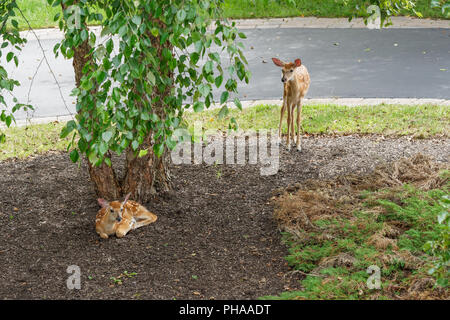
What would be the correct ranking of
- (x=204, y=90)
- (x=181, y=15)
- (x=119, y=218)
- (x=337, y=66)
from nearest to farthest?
(x=181, y=15)
(x=204, y=90)
(x=119, y=218)
(x=337, y=66)

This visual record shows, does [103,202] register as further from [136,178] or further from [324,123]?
[324,123]

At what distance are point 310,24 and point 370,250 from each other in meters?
10.8

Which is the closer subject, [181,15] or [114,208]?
[181,15]

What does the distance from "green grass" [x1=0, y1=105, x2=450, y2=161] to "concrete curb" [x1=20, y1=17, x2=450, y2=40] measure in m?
5.96

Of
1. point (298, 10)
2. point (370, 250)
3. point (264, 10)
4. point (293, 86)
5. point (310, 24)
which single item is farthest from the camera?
point (264, 10)

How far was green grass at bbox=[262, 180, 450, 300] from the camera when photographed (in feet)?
14.5

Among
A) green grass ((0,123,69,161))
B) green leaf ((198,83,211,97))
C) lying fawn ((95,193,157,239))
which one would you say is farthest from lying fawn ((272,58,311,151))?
green leaf ((198,83,211,97))

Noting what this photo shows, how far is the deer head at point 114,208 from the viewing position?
537cm

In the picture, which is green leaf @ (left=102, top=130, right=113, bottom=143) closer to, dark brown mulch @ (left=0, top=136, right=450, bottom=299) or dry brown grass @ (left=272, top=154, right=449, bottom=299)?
dark brown mulch @ (left=0, top=136, right=450, bottom=299)

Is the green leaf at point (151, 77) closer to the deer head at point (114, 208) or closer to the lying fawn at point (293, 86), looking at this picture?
the deer head at point (114, 208)

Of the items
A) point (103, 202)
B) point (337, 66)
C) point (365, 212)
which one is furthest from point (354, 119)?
point (103, 202)

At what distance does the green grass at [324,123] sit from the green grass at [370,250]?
7.93 ft

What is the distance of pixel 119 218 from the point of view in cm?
536

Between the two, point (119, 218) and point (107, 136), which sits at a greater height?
point (107, 136)
